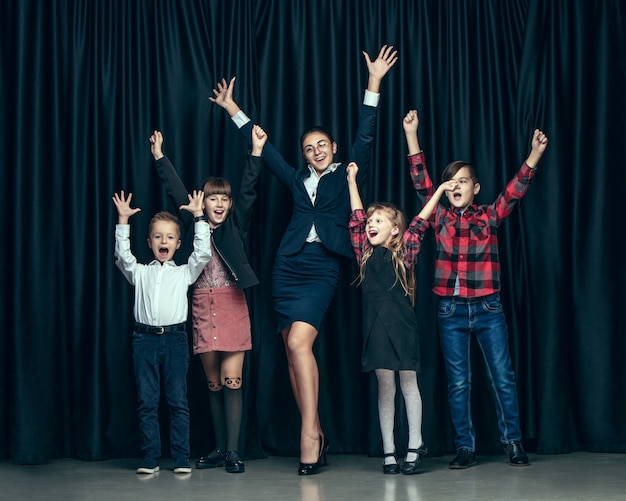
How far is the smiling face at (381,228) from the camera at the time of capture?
3.95 m

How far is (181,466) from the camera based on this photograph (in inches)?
154

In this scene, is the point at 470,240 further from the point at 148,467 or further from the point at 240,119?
the point at 148,467

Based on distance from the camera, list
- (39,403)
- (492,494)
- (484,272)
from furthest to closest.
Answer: (39,403) < (484,272) < (492,494)

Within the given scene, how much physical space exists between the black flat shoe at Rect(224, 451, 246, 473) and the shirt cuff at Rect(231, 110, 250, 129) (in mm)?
1492

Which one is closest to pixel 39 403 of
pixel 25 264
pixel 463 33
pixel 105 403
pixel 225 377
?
pixel 105 403

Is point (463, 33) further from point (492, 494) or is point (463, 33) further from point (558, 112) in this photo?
point (492, 494)

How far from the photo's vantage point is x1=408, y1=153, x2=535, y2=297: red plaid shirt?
13.1 ft

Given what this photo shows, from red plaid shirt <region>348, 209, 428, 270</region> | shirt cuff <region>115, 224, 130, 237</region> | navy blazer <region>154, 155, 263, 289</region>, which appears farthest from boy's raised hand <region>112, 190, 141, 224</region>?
red plaid shirt <region>348, 209, 428, 270</region>

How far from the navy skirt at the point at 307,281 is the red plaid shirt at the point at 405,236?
14cm

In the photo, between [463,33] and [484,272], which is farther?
[463,33]

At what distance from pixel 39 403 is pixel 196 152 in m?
1.42

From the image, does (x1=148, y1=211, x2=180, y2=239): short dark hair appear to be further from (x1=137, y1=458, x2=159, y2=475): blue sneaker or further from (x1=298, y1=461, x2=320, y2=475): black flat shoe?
(x1=298, y1=461, x2=320, y2=475): black flat shoe

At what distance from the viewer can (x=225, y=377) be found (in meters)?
4.06

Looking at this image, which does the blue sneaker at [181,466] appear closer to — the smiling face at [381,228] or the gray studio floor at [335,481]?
the gray studio floor at [335,481]
